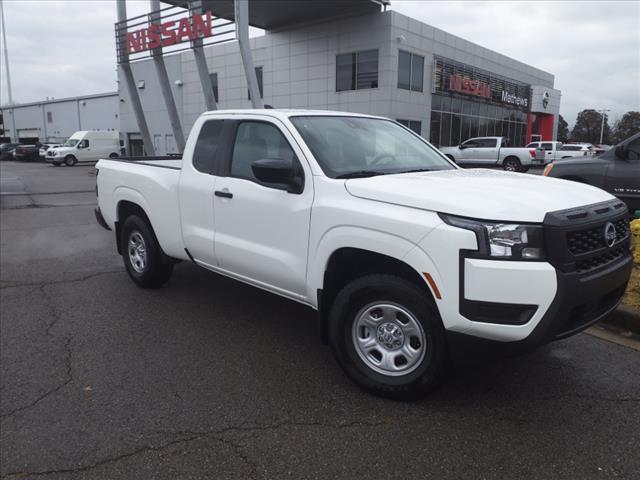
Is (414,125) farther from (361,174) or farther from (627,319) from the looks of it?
(361,174)

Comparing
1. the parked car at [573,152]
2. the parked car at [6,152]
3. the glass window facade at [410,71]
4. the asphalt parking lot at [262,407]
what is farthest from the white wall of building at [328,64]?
the asphalt parking lot at [262,407]

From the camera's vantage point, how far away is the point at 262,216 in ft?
13.0

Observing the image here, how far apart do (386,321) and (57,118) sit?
67.0 meters

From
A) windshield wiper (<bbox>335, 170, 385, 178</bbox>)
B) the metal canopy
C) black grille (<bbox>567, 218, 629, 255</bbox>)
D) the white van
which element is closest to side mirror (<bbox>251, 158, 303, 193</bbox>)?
windshield wiper (<bbox>335, 170, 385, 178</bbox>)

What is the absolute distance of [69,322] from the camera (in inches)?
192

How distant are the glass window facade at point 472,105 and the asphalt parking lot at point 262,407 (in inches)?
1118

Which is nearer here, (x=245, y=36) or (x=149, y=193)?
(x=149, y=193)

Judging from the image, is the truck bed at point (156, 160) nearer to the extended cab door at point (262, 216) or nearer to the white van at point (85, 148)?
the extended cab door at point (262, 216)

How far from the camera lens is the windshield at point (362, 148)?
380cm

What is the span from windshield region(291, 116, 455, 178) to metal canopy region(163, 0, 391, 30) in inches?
860

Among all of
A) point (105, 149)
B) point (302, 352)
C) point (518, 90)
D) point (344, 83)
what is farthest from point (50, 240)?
point (518, 90)

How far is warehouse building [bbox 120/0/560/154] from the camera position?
89.0 ft

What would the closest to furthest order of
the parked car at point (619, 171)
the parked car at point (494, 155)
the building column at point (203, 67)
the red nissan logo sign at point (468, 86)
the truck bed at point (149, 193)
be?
the truck bed at point (149, 193) < the parked car at point (619, 171) < the building column at point (203, 67) < the parked car at point (494, 155) < the red nissan logo sign at point (468, 86)

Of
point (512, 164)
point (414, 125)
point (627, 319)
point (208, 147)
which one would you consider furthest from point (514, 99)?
point (208, 147)
